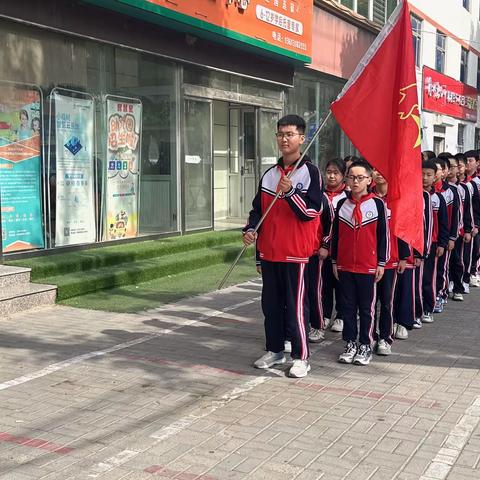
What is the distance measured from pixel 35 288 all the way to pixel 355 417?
4569mm

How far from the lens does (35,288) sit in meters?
7.76

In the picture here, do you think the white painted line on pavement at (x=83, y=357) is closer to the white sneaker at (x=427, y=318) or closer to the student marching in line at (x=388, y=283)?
the student marching in line at (x=388, y=283)

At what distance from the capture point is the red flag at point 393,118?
5.39m

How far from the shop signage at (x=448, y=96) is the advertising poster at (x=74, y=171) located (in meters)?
15.8

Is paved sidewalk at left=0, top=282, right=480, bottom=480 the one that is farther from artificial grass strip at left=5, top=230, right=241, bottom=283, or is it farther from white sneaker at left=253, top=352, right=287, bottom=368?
artificial grass strip at left=5, top=230, right=241, bottom=283

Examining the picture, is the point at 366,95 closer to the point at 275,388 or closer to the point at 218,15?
the point at 275,388

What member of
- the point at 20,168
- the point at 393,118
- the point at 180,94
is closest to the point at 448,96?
the point at 180,94

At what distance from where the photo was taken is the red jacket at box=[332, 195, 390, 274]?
5.70 metres

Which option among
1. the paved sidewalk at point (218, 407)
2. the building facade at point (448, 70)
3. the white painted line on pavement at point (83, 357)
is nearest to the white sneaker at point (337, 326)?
the paved sidewalk at point (218, 407)

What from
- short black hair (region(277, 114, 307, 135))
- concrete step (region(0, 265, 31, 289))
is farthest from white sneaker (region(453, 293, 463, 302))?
concrete step (region(0, 265, 31, 289))

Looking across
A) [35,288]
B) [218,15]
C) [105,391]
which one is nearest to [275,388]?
[105,391]

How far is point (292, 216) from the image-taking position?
5.26m

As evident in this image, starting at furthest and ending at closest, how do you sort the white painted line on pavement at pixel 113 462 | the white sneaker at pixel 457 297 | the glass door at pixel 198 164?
the glass door at pixel 198 164, the white sneaker at pixel 457 297, the white painted line on pavement at pixel 113 462

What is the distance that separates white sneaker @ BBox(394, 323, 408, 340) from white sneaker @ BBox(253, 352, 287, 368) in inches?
64.3
